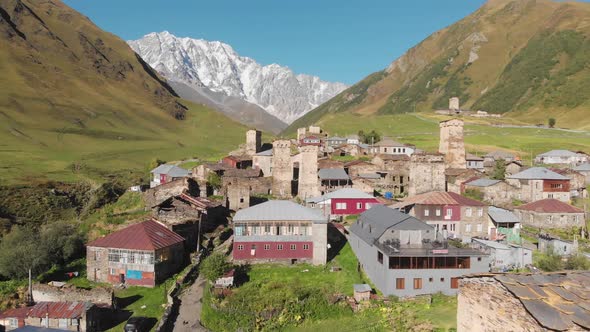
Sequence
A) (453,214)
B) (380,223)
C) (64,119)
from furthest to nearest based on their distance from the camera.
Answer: (64,119)
(453,214)
(380,223)

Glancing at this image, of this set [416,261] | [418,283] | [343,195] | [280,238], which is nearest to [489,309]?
[416,261]

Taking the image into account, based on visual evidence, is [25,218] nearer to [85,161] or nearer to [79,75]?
[85,161]

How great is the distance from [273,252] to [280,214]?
10.7 feet

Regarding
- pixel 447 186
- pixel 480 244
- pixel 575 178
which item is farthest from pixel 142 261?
pixel 575 178

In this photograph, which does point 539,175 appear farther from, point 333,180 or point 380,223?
point 380,223

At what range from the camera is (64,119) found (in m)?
144

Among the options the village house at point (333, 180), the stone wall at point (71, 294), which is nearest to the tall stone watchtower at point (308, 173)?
the village house at point (333, 180)

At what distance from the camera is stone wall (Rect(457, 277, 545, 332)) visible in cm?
953

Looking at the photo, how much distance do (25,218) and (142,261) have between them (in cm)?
4152

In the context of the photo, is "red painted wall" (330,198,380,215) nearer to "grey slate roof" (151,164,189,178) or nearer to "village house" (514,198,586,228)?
"village house" (514,198,586,228)

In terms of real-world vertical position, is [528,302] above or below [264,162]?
below

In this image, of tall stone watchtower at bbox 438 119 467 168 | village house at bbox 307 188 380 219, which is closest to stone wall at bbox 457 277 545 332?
village house at bbox 307 188 380 219

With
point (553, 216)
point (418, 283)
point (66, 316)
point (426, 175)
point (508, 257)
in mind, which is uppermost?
point (426, 175)

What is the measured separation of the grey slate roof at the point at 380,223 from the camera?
3306cm
